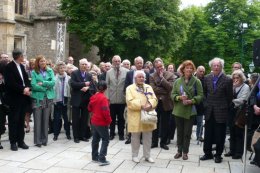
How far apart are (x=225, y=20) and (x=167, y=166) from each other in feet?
102

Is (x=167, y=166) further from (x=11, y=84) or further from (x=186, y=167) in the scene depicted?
(x=11, y=84)

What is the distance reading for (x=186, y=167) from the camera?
6.98m

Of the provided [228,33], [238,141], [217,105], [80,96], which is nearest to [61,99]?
[80,96]

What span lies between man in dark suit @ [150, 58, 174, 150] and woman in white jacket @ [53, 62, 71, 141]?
242 centimetres

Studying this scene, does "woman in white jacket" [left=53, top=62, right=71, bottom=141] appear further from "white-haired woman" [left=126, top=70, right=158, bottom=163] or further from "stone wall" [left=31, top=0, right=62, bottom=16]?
"stone wall" [left=31, top=0, right=62, bottom=16]

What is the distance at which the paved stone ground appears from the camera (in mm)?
6605

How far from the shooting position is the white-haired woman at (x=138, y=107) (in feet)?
22.9

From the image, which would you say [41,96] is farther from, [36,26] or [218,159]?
[36,26]

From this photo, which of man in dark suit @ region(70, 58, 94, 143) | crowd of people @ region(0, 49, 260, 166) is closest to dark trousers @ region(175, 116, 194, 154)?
crowd of people @ region(0, 49, 260, 166)

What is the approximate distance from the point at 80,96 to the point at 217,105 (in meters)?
3.46

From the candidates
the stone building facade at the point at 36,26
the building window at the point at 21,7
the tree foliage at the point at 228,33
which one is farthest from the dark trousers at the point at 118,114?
the tree foliage at the point at 228,33

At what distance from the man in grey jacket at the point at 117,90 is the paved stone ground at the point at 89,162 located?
1077 mm

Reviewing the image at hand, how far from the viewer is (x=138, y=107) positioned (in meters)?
6.95

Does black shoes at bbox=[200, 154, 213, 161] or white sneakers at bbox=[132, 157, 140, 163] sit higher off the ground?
white sneakers at bbox=[132, 157, 140, 163]
